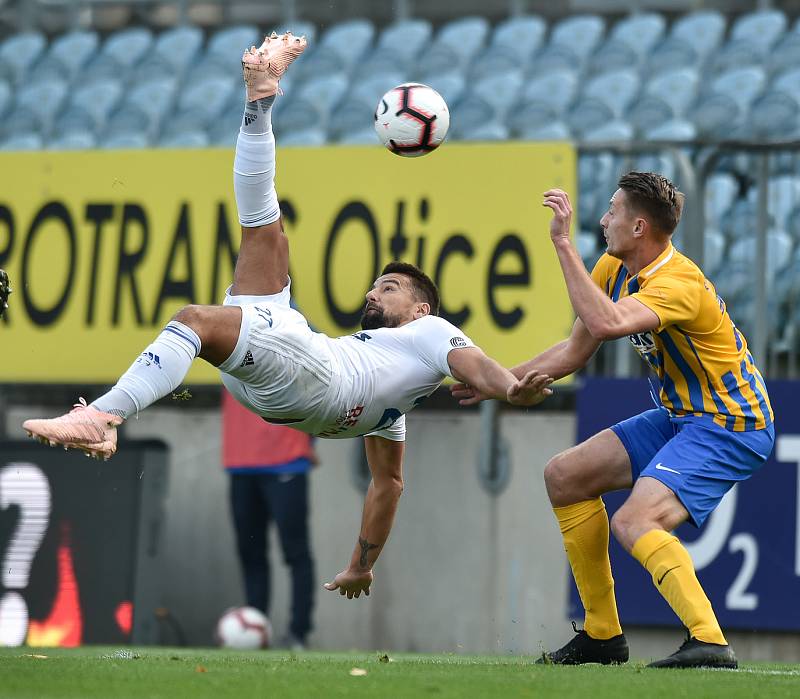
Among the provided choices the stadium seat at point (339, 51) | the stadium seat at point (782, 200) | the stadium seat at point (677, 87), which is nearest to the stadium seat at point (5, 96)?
the stadium seat at point (339, 51)

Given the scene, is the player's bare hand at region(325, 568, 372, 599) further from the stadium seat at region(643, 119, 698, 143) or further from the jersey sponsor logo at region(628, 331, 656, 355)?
the stadium seat at region(643, 119, 698, 143)

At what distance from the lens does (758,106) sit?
12.6 metres

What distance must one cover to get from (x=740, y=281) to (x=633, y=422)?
3.54 metres

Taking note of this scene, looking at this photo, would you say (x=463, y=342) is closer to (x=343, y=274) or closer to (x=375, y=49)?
(x=343, y=274)

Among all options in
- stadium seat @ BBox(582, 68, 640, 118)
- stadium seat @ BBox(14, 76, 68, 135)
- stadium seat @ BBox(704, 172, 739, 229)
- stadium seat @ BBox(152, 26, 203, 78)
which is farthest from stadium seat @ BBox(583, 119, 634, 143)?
stadium seat @ BBox(14, 76, 68, 135)

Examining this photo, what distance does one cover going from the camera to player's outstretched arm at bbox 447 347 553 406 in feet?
20.2

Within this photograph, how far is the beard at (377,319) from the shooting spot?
7.03 m

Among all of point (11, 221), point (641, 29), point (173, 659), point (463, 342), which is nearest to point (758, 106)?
point (641, 29)

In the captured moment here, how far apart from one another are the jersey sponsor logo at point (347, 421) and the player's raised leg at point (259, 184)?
62 centimetres

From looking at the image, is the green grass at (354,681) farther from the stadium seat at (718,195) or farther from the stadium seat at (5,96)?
the stadium seat at (5,96)

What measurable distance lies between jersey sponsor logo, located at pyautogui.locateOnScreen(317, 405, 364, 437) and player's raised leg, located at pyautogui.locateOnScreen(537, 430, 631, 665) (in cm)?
91

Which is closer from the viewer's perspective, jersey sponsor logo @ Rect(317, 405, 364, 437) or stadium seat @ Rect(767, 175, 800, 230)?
jersey sponsor logo @ Rect(317, 405, 364, 437)

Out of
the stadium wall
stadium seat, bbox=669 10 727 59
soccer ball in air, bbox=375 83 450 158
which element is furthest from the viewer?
stadium seat, bbox=669 10 727 59

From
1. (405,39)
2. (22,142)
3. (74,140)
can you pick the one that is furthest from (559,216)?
(405,39)
